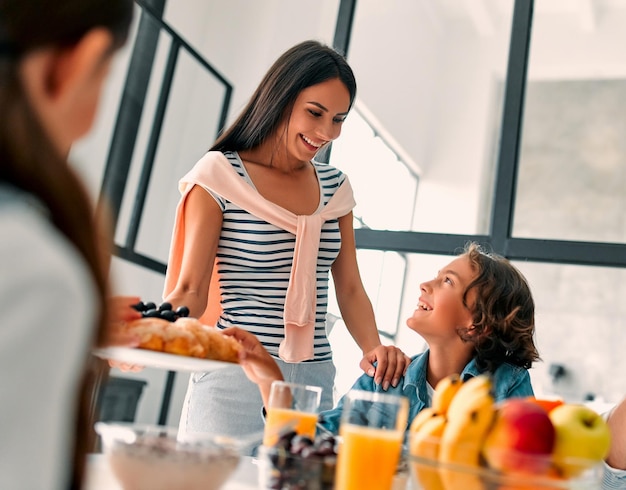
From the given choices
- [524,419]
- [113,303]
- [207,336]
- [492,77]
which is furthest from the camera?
[492,77]

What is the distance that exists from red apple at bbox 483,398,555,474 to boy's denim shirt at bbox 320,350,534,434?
918mm

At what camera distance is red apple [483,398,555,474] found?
2.29ft

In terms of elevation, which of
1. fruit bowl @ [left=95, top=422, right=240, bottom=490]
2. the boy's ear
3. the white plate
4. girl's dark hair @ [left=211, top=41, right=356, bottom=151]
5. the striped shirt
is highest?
girl's dark hair @ [left=211, top=41, right=356, bottom=151]

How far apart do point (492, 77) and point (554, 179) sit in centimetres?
59

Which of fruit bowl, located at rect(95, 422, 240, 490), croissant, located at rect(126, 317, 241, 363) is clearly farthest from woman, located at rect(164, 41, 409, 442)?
fruit bowl, located at rect(95, 422, 240, 490)

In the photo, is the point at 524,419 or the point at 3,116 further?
the point at 524,419

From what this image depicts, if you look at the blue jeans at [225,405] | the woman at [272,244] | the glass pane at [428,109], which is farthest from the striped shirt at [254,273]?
Result: the glass pane at [428,109]

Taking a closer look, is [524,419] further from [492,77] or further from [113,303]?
[492,77]

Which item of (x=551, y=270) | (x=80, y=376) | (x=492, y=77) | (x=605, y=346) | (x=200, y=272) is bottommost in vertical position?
(x=80, y=376)

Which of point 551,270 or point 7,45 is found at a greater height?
point 551,270

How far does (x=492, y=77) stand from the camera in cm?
362

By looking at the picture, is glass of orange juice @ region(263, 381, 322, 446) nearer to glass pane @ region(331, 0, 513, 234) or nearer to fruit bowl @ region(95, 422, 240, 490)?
fruit bowl @ region(95, 422, 240, 490)

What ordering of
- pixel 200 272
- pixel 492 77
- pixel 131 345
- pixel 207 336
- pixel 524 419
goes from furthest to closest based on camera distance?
pixel 492 77 < pixel 200 272 < pixel 207 336 < pixel 131 345 < pixel 524 419

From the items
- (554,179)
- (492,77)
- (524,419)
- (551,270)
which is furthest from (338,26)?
(524,419)
